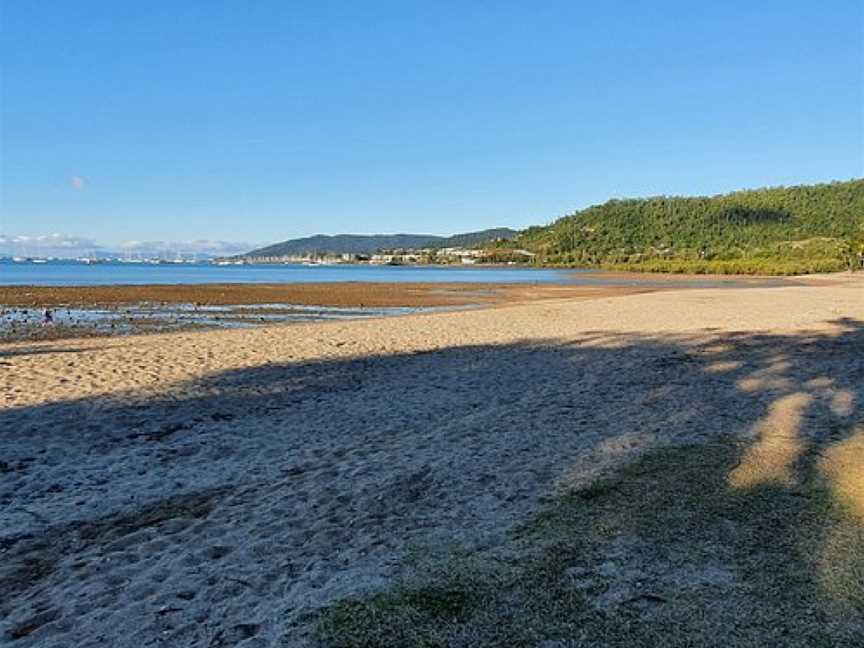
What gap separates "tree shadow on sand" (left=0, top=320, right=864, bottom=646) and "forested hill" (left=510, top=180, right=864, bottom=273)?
4246 inches

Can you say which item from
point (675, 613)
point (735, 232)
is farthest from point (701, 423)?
point (735, 232)

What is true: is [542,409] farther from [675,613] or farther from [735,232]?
[735,232]

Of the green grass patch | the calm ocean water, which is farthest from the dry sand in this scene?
the calm ocean water

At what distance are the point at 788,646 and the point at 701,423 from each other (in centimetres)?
488

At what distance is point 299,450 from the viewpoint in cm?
772

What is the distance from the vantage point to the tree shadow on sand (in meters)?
3.56

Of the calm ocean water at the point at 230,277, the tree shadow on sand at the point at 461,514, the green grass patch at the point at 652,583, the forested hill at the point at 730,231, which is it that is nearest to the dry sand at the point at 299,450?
the tree shadow on sand at the point at 461,514

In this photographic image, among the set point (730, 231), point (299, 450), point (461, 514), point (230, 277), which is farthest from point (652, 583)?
point (730, 231)

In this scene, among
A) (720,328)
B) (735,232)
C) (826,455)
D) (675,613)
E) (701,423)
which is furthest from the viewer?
(735,232)

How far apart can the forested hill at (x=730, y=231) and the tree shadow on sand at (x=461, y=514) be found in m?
108

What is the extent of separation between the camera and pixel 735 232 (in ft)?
535

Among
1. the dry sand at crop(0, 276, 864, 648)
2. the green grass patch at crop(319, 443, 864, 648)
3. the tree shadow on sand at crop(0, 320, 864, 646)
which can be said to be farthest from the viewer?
the dry sand at crop(0, 276, 864, 648)

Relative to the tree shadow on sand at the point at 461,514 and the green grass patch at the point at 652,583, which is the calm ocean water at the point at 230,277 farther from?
the green grass patch at the point at 652,583

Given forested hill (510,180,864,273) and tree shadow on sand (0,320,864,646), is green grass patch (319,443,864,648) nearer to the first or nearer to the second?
tree shadow on sand (0,320,864,646)
